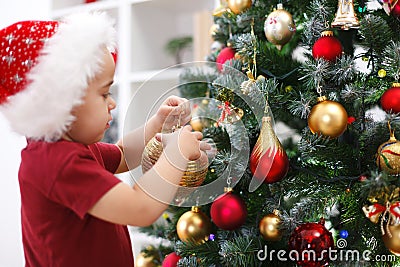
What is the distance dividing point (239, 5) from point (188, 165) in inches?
19.4

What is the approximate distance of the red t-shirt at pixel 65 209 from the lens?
2.88 ft

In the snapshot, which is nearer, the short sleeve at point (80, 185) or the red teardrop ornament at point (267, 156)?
the short sleeve at point (80, 185)

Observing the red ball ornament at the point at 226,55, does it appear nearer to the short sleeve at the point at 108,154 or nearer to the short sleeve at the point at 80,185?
the short sleeve at the point at 108,154

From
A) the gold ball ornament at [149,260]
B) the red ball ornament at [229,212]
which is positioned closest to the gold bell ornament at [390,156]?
the red ball ornament at [229,212]

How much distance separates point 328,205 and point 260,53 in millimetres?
344

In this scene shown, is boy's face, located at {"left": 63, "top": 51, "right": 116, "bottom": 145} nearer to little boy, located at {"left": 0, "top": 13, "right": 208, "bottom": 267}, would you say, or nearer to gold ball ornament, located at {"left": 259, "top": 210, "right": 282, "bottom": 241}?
little boy, located at {"left": 0, "top": 13, "right": 208, "bottom": 267}

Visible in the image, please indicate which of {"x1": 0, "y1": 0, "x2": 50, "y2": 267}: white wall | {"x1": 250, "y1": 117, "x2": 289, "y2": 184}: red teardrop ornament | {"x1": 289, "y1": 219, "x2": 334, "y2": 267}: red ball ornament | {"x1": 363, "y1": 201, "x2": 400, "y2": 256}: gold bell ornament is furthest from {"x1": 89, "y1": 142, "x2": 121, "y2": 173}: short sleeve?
{"x1": 0, "y1": 0, "x2": 50, "y2": 267}: white wall

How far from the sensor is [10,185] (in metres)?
2.48

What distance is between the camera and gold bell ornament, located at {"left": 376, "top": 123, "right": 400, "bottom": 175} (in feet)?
3.32

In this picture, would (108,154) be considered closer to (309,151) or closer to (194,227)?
(194,227)

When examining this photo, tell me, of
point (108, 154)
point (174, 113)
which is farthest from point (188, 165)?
point (108, 154)

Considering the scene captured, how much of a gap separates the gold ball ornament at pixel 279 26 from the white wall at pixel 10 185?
149cm

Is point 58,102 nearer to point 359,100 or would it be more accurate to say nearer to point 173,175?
point 173,175

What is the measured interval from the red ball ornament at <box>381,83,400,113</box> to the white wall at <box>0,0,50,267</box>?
173 centimetres
